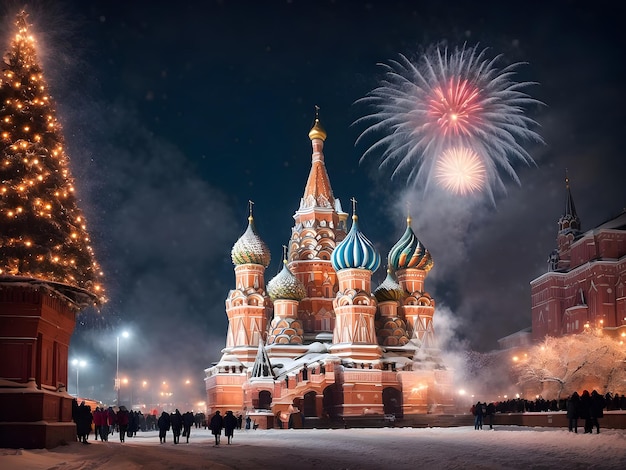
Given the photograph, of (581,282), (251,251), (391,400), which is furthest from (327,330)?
(581,282)

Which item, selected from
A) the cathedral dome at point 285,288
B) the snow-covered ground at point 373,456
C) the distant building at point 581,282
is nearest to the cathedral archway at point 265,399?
the cathedral dome at point 285,288

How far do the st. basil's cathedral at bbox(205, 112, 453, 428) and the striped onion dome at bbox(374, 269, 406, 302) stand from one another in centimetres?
8

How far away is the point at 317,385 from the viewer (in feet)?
150

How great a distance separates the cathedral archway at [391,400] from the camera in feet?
166

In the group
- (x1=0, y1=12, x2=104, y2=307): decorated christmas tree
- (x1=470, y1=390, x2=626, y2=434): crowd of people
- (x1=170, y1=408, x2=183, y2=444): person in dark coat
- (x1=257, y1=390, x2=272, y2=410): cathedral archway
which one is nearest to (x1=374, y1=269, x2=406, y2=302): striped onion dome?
(x1=257, y1=390, x2=272, y2=410): cathedral archway

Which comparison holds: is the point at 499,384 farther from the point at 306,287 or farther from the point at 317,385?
the point at 317,385

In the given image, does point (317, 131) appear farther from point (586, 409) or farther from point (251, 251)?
point (586, 409)

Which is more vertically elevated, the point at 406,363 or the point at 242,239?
the point at 242,239

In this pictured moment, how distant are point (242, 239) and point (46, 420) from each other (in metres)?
39.0

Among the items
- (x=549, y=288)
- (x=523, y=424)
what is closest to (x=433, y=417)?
(x=523, y=424)

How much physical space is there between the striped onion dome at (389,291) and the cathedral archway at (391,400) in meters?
7.01

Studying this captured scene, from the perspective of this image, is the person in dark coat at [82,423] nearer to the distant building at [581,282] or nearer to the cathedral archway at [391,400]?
the cathedral archway at [391,400]

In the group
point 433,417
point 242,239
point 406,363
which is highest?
point 242,239

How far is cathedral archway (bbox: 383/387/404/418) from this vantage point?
1997 inches
